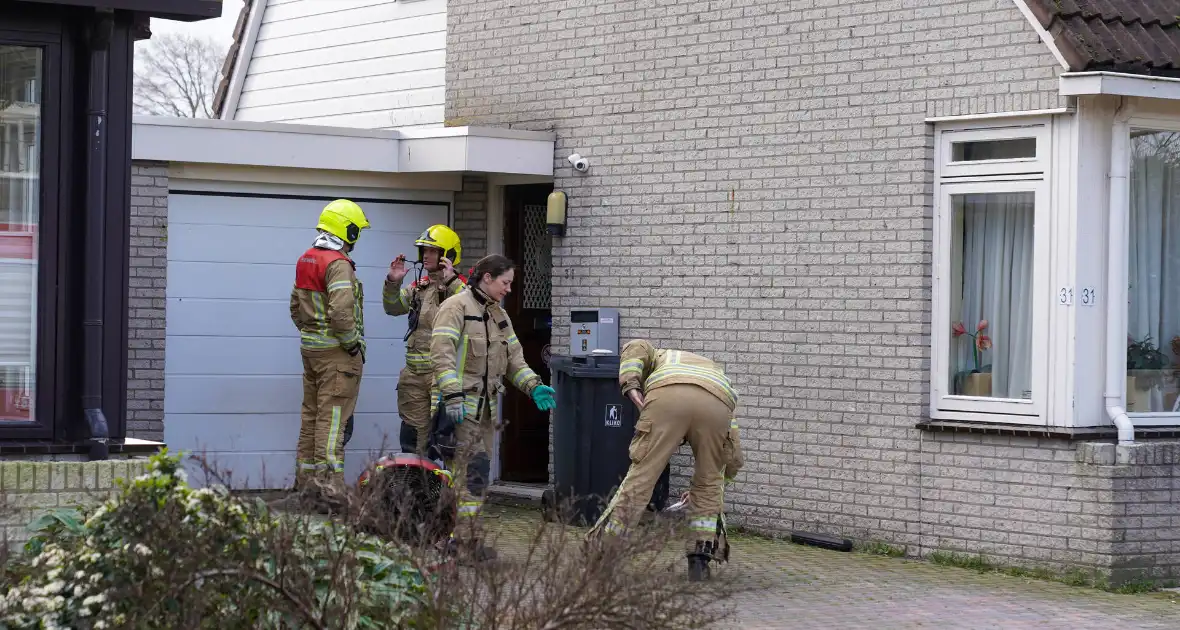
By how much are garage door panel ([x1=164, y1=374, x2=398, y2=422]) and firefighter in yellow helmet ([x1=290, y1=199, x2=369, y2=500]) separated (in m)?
0.89

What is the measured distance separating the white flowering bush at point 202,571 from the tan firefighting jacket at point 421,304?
5416 millimetres

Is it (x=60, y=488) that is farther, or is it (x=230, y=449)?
(x=230, y=449)

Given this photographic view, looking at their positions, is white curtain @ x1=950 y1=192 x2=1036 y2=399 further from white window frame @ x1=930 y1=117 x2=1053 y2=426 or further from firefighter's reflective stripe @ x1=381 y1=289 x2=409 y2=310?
firefighter's reflective stripe @ x1=381 y1=289 x2=409 y2=310

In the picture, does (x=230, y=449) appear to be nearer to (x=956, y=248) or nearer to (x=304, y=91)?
(x=304, y=91)

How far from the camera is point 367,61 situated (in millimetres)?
13773

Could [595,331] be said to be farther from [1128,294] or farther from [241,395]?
[1128,294]

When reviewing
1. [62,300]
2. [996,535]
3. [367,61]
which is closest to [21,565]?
[62,300]

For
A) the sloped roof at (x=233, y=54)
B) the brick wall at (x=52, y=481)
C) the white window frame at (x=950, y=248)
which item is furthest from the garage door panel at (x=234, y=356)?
the white window frame at (x=950, y=248)

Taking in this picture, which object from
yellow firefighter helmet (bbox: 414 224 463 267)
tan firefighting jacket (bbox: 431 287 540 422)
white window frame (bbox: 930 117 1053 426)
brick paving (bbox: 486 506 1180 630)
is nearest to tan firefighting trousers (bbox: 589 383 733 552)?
brick paving (bbox: 486 506 1180 630)

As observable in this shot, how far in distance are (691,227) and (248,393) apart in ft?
11.2

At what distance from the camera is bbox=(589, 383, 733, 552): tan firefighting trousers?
8.62m

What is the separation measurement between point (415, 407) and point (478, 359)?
2091mm

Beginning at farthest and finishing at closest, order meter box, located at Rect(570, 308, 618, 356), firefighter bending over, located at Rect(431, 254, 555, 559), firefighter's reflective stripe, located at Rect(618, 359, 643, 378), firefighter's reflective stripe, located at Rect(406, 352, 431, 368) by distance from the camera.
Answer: meter box, located at Rect(570, 308, 618, 356) < firefighter's reflective stripe, located at Rect(406, 352, 431, 368) < firefighter bending over, located at Rect(431, 254, 555, 559) < firefighter's reflective stripe, located at Rect(618, 359, 643, 378)

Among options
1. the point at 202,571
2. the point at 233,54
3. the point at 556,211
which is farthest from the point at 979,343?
the point at 233,54
